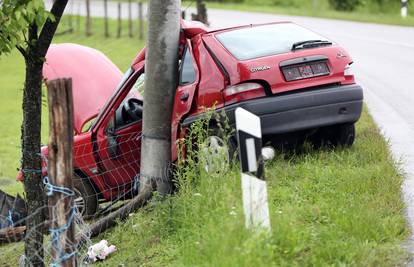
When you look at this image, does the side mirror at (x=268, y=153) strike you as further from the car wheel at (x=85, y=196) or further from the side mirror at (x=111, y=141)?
the car wheel at (x=85, y=196)

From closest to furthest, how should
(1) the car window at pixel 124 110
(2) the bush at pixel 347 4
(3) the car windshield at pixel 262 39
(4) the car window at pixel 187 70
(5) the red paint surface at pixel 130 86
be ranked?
(5) the red paint surface at pixel 130 86, (3) the car windshield at pixel 262 39, (4) the car window at pixel 187 70, (1) the car window at pixel 124 110, (2) the bush at pixel 347 4

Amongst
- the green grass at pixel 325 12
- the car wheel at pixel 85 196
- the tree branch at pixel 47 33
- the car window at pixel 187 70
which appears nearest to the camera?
the tree branch at pixel 47 33

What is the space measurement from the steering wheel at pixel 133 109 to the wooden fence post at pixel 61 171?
4.03 meters

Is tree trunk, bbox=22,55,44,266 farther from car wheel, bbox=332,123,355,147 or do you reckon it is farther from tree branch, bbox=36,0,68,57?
car wheel, bbox=332,123,355,147

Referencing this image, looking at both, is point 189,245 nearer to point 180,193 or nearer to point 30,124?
point 180,193

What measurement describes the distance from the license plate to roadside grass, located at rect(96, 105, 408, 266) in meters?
0.83

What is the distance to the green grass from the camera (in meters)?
25.4

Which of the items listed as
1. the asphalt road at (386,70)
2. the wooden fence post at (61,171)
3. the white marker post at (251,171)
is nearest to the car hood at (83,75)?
the asphalt road at (386,70)

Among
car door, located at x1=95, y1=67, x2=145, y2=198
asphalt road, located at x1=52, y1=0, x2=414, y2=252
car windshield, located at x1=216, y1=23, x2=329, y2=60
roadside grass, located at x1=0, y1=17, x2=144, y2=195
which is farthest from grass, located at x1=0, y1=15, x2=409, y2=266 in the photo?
roadside grass, located at x1=0, y1=17, x2=144, y2=195

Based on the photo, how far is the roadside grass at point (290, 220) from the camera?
497cm

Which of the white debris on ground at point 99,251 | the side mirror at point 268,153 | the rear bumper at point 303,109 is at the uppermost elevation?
the rear bumper at point 303,109

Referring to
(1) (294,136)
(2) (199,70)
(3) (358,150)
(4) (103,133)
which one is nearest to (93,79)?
(4) (103,133)

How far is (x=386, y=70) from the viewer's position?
14.9 meters

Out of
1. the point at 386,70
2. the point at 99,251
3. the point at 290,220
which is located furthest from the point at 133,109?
the point at 386,70
